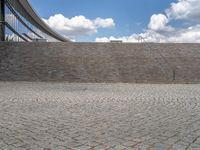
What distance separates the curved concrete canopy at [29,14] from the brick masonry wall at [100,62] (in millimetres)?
19578

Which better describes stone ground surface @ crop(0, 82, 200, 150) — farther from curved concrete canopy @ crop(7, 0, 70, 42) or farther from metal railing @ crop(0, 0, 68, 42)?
curved concrete canopy @ crop(7, 0, 70, 42)

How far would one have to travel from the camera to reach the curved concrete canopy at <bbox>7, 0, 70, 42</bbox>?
47.9m

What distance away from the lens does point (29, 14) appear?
57.0 metres

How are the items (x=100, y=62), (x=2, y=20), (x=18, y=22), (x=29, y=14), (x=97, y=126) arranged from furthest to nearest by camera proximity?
(x=29, y=14) → (x=18, y=22) → (x=2, y=20) → (x=100, y=62) → (x=97, y=126)

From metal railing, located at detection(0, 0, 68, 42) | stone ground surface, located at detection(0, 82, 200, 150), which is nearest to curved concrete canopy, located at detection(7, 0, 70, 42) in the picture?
metal railing, located at detection(0, 0, 68, 42)

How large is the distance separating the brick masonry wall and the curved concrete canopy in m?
19.6

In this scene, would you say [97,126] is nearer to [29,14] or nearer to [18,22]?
[18,22]

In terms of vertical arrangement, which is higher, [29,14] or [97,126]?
[29,14]

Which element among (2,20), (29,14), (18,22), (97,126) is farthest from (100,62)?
(29,14)

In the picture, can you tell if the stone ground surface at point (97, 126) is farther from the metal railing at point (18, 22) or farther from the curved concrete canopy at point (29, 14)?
the curved concrete canopy at point (29, 14)

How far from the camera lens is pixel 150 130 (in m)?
6.80

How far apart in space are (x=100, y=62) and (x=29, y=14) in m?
34.6

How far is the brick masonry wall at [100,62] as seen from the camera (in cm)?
2333

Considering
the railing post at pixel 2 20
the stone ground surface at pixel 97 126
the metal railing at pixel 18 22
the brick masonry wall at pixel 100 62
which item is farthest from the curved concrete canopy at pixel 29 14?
the stone ground surface at pixel 97 126
